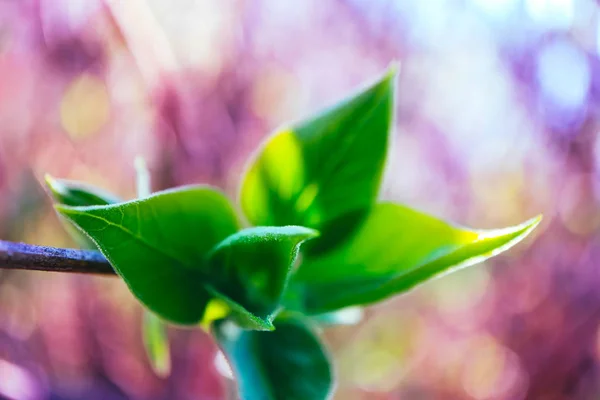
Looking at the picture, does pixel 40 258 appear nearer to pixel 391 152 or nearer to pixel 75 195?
pixel 75 195

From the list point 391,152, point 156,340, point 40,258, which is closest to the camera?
point 40,258

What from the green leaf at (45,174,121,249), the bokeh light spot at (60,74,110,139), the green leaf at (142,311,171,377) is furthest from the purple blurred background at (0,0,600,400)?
the green leaf at (45,174,121,249)

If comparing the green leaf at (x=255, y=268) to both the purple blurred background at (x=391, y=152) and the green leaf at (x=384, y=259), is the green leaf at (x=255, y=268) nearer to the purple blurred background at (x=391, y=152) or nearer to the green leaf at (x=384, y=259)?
the green leaf at (x=384, y=259)

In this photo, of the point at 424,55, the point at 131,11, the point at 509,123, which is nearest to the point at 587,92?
the point at 509,123

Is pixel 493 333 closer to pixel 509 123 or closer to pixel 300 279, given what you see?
pixel 509 123

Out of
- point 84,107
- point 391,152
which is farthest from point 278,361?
point 84,107

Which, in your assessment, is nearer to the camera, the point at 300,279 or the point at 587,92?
the point at 300,279
